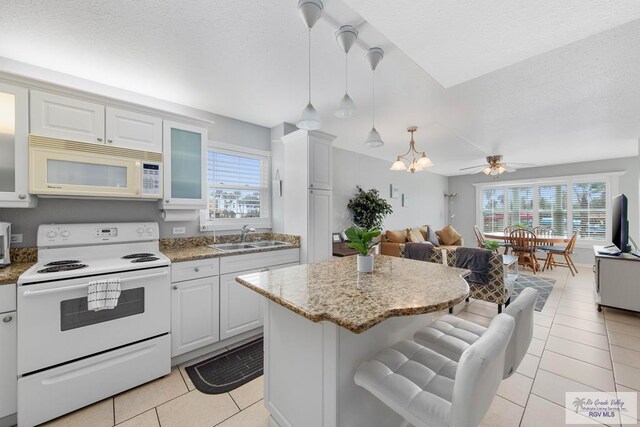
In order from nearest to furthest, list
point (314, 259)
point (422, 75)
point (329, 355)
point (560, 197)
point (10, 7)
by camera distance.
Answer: point (329, 355) < point (10, 7) < point (422, 75) < point (314, 259) < point (560, 197)

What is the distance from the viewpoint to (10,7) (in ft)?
4.96

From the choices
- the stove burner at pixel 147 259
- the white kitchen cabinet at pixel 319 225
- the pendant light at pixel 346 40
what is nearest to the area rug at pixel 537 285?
the white kitchen cabinet at pixel 319 225

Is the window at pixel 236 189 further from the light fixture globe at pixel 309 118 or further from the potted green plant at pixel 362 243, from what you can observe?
the potted green plant at pixel 362 243

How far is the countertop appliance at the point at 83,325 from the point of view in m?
1.58

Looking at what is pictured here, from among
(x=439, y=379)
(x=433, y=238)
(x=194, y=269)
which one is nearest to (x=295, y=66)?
(x=194, y=269)

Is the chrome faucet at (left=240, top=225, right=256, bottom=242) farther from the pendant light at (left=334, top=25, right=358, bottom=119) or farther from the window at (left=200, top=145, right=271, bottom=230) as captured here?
the pendant light at (left=334, top=25, right=358, bottom=119)

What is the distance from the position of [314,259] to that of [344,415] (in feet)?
6.53

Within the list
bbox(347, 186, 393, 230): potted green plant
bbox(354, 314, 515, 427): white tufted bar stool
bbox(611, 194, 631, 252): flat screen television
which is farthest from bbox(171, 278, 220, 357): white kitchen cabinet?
bbox(611, 194, 631, 252): flat screen television

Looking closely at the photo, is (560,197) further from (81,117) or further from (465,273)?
(81,117)

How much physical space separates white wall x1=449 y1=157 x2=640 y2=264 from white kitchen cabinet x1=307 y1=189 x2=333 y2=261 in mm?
6094

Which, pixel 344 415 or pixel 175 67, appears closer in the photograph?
pixel 344 415

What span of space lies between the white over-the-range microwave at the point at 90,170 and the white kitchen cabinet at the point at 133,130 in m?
0.06

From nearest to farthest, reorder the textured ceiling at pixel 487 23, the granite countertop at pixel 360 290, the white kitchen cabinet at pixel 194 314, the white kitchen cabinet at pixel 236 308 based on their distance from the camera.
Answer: the granite countertop at pixel 360 290
the textured ceiling at pixel 487 23
the white kitchen cabinet at pixel 194 314
the white kitchen cabinet at pixel 236 308

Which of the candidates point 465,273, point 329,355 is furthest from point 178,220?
point 465,273
